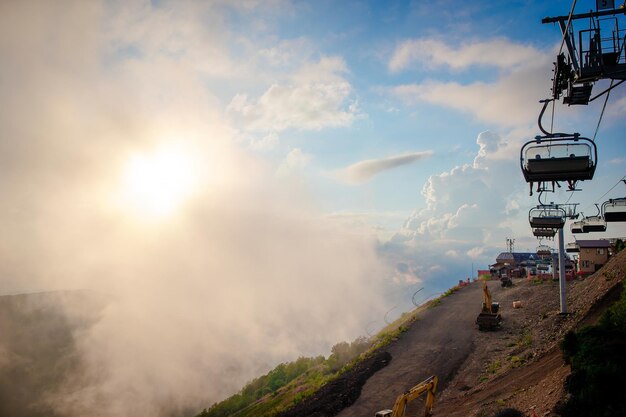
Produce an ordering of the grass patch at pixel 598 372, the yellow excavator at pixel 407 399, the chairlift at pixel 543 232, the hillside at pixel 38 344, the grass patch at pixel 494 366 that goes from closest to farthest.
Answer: the grass patch at pixel 598 372 < the yellow excavator at pixel 407 399 < the grass patch at pixel 494 366 < the chairlift at pixel 543 232 < the hillside at pixel 38 344

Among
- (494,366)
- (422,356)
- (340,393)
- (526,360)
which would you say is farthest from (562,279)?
(340,393)

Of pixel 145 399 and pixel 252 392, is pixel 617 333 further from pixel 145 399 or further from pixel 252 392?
pixel 145 399

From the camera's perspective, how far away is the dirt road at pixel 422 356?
2497 centimetres

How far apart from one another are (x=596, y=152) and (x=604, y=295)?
58.1 ft

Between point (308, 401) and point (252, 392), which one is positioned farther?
point (252, 392)

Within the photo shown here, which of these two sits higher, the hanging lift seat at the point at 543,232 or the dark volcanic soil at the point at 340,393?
the hanging lift seat at the point at 543,232

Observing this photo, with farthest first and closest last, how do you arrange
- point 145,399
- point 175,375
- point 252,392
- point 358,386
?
point 175,375 → point 145,399 → point 252,392 → point 358,386

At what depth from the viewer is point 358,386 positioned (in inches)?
1085

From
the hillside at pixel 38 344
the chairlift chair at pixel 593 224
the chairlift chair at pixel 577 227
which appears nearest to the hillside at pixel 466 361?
the chairlift chair at pixel 593 224

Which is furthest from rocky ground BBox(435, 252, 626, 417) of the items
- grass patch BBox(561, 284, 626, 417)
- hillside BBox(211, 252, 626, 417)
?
grass patch BBox(561, 284, 626, 417)

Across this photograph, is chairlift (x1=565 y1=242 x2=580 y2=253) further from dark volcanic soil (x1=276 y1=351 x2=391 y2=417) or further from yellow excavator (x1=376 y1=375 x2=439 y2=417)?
yellow excavator (x1=376 y1=375 x2=439 y2=417)

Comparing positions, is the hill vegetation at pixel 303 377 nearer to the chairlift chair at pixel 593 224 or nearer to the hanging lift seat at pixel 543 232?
the hanging lift seat at pixel 543 232

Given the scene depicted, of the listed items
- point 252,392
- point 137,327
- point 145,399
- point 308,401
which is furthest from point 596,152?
point 137,327

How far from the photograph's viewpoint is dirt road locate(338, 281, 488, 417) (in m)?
25.0
